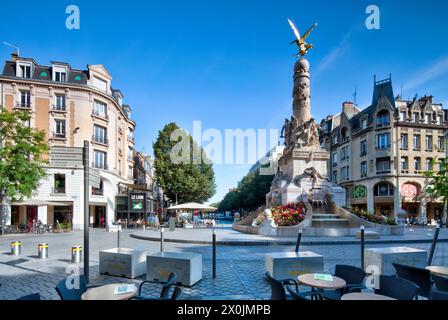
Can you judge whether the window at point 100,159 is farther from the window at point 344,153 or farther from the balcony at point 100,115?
the window at point 344,153

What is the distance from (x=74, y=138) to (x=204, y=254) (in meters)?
26.4

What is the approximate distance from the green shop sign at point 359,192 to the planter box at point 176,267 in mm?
40934

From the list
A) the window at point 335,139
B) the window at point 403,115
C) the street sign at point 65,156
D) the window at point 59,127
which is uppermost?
the window at point 403,115

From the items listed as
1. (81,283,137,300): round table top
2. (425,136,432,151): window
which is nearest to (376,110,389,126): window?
(425,136,432,151): window

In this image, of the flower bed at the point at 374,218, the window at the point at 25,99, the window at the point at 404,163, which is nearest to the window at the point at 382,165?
the window at the point at 404,163

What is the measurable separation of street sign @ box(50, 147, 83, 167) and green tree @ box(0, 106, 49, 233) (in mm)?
18985

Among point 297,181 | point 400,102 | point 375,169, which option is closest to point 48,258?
point 297,181

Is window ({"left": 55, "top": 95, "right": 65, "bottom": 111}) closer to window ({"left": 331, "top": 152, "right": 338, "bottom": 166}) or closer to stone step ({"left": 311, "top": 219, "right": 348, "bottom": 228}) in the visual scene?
stone step ({"left": 311, "top": 219, "right": 348, "bottom": 228})

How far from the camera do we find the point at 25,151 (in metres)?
23.9

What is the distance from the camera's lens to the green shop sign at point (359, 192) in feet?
137

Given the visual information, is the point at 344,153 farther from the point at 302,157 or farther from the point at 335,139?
the point at 302,157

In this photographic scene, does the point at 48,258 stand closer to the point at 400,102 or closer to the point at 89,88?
the point at 89,88

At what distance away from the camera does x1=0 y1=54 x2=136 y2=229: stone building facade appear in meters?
30.0

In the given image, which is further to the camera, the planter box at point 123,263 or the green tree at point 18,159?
the green tree at point 18,159
